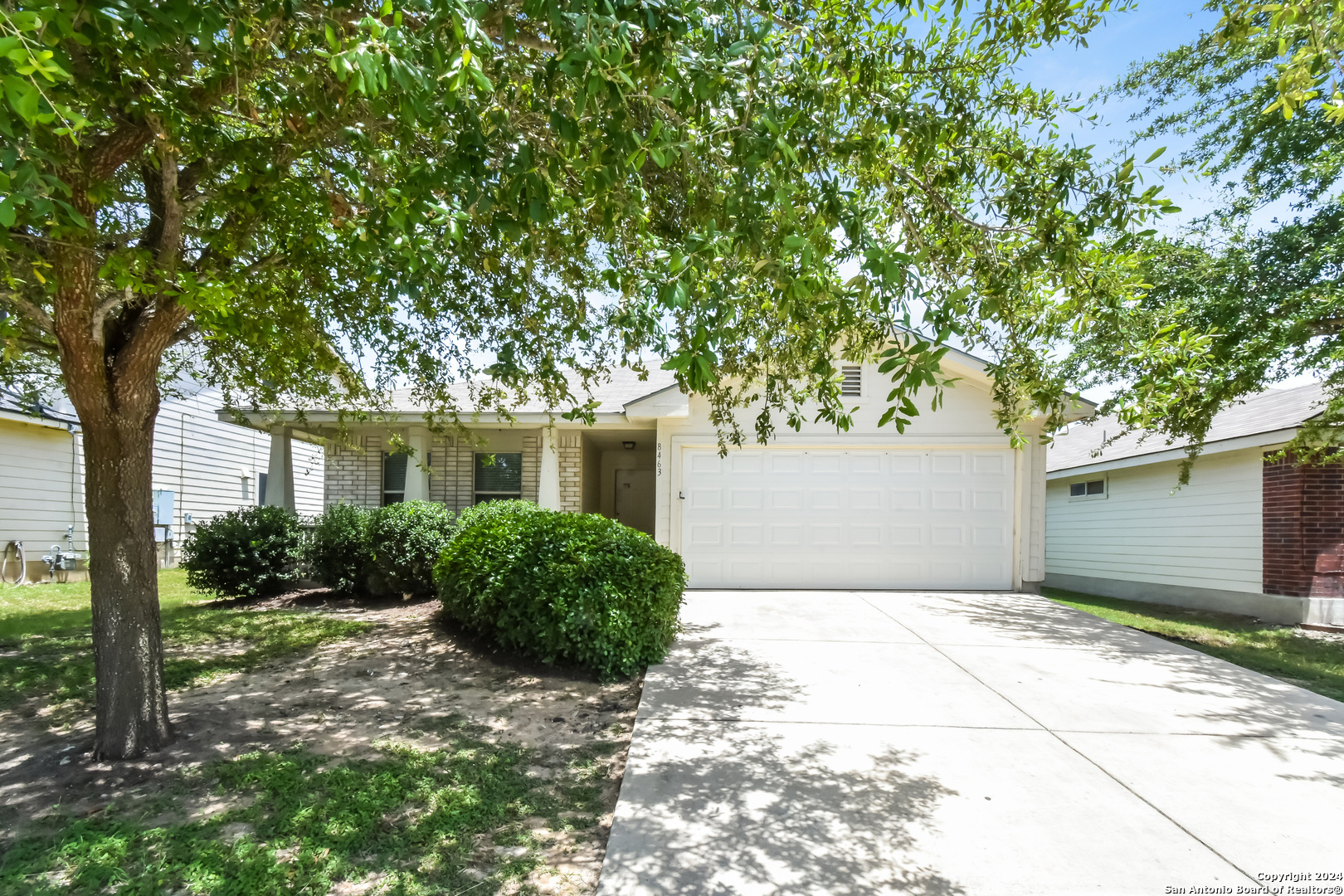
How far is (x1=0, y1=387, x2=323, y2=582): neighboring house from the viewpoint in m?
11.4

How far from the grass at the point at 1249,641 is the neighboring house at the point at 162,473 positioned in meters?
13.4

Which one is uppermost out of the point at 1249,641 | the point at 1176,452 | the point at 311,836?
the point at 1176,452

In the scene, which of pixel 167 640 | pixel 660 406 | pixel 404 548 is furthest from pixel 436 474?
pixel 167 640

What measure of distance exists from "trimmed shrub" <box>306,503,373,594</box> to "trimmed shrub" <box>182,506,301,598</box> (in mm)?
416

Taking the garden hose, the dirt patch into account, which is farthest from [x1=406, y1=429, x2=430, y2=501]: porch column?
the garden hose

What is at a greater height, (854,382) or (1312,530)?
(854,382)

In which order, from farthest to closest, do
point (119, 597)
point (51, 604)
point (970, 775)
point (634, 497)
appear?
point (634, 497) < point (51, 604) < point (119, 597) < point (970, 775)

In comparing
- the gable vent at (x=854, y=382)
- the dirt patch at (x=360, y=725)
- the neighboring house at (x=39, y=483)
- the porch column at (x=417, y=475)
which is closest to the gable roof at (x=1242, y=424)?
the gable vent at (x=854, y=382)

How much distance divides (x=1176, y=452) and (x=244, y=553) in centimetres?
1436

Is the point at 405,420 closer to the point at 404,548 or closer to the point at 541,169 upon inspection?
the point at 404,548

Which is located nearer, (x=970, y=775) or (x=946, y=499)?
(x=970, y=775)

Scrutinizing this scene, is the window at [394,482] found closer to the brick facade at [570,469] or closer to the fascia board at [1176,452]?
the brick facade at [570,469]

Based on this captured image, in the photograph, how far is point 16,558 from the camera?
11.5 metres

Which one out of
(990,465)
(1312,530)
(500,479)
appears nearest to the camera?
(1312,530)
